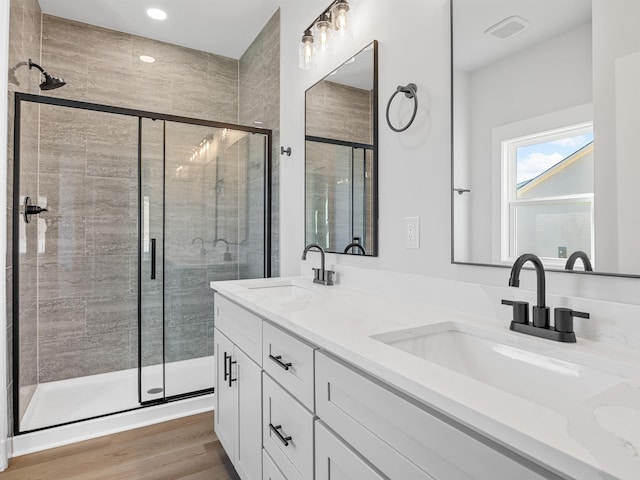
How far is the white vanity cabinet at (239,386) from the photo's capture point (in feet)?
4.58

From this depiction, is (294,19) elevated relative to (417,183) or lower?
elevated

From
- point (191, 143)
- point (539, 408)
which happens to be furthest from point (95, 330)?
point (539, 408)

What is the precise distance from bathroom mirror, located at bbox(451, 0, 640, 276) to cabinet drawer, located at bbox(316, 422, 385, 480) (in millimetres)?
724

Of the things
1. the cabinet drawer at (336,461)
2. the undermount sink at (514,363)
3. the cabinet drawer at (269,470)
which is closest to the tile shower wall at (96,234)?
the cabinet drawer at (269,470)

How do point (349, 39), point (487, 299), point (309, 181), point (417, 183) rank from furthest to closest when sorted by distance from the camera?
point (309, 181) < point (349, 39) < point (417, 183) < point (487, 299)

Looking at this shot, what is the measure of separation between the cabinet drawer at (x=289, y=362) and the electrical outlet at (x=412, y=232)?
645 millimetres

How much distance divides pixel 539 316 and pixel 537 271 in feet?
0.38

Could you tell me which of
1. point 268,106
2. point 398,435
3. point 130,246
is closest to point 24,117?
Result: point 130,246

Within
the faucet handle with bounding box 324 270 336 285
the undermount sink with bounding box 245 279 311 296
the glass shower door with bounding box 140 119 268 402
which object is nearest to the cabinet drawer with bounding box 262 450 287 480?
the undermount sink with bounding box 245 279 311 296

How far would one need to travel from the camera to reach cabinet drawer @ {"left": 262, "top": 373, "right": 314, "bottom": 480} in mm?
1022

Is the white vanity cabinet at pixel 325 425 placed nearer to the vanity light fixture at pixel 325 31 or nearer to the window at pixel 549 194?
the window at pixel 549 194

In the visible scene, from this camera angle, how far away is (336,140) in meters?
1.98

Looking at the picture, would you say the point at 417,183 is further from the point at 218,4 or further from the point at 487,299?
the point at 218,4

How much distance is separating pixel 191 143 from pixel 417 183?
1725 mm
